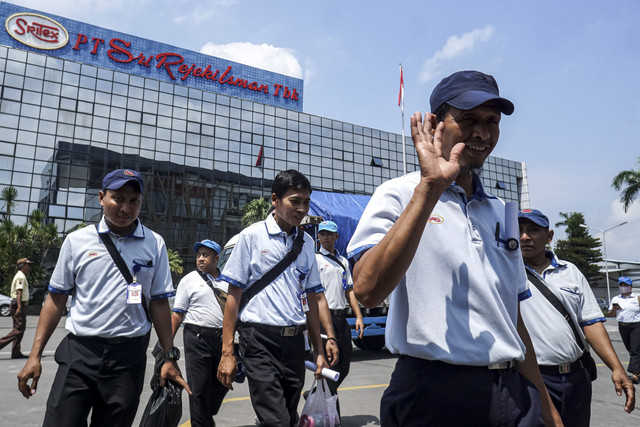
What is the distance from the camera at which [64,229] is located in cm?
3931

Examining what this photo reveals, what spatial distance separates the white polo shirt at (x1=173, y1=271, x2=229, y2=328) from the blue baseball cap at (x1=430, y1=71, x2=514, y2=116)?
3.75 metres

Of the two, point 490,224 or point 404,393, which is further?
point 490,224

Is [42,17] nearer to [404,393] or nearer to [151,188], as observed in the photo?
[151,188]

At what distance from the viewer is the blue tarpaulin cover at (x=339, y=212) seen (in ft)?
35.5

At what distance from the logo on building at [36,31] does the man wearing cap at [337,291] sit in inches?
1749

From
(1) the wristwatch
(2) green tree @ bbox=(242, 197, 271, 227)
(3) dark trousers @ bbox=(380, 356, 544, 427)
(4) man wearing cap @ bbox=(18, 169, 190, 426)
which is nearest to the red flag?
(2) green tree @ bbox=(242, 197, 271, 227)

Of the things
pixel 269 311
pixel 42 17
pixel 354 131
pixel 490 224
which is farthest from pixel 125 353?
pixel 354 131

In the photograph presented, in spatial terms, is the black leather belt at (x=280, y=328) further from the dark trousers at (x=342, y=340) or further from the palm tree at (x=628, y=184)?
the palm tree at (x=628, y=184)

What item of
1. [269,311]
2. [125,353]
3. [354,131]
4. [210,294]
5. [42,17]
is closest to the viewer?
[125,353]

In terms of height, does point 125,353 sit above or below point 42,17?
below

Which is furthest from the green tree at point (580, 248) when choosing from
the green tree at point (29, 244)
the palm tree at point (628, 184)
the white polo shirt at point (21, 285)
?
the white polo shirt at point (21, 285)

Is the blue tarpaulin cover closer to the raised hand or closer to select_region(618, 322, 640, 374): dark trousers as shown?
select_region(618, 322, 640, 374): dark trousers

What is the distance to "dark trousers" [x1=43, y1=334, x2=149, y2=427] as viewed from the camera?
2.92 m

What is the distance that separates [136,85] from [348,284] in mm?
43335
